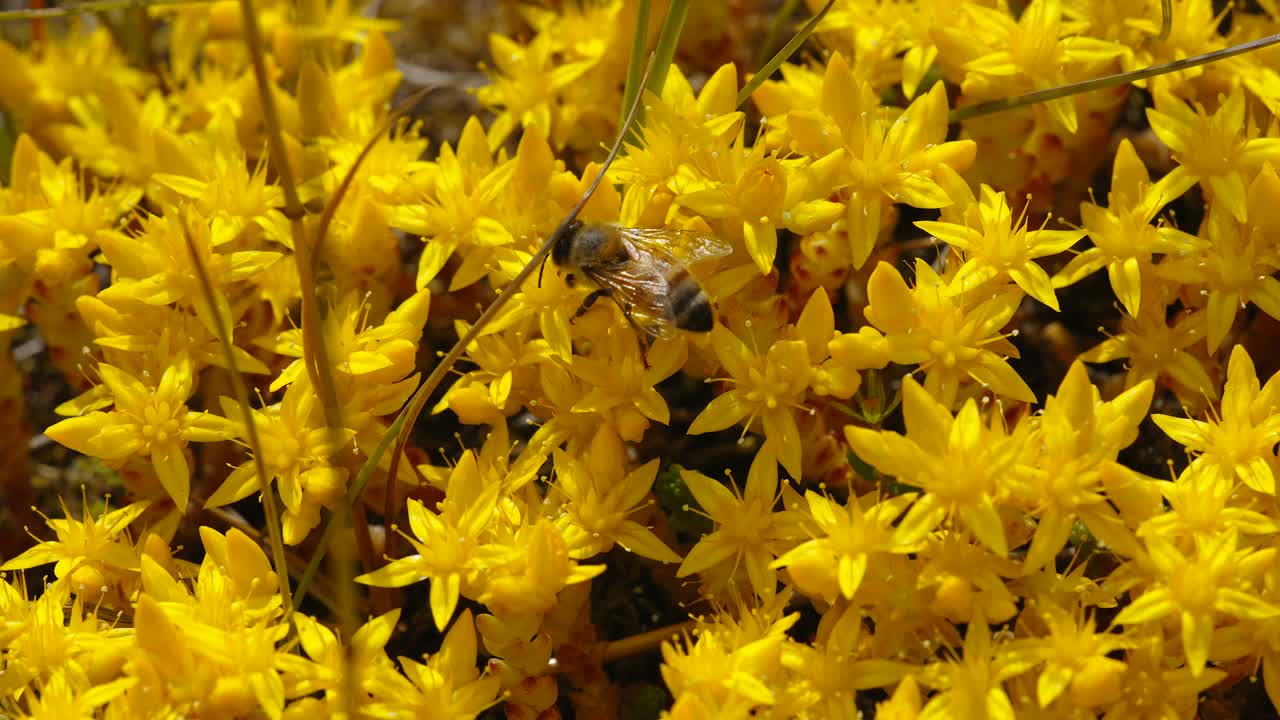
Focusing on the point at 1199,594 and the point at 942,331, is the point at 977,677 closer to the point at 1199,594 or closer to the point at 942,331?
the point at 1199,594

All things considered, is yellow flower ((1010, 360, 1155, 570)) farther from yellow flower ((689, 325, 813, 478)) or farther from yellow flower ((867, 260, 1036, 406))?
yellow flower ((689, 325, 813, 478))

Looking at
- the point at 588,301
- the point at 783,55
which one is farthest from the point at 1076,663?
the point at 783,55

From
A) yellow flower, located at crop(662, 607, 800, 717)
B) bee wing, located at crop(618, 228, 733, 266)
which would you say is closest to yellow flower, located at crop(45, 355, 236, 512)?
bee wing, located at crop(618, 228, 733, 266)

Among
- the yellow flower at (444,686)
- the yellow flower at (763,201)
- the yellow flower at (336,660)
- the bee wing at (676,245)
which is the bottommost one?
the yellow flower at (444,686)

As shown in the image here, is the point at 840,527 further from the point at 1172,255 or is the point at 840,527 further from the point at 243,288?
the point at 243,288

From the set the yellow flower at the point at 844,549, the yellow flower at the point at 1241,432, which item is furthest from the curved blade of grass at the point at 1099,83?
the yellow flower at the point at 844,549

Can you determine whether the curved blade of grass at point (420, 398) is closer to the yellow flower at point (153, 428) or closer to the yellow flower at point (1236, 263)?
the yellow flower at point (153, 428)
